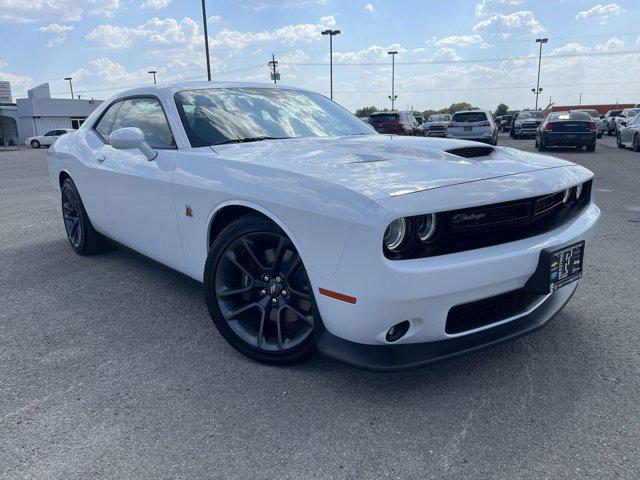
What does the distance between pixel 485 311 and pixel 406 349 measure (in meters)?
0.42

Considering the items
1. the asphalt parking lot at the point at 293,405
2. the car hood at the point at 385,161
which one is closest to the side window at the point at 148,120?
the car hood at the point at 385,161

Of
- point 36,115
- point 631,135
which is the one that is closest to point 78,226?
point 631,135

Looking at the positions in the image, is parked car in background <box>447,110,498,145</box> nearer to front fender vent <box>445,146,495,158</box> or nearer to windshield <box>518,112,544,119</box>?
windshield <box>518,112,544,119</box>

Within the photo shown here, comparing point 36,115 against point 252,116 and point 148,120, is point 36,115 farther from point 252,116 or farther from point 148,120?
point 252,116

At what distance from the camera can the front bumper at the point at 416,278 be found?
2006 millimetres

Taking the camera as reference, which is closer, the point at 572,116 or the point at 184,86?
the point at 184,86

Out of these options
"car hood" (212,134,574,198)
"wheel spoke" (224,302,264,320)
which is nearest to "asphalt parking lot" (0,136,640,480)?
"wheel spoke" (224,302,264,320)

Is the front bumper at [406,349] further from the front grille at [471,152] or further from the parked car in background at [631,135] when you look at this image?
the parked car in background at [631,135]

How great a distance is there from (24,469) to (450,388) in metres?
1.80

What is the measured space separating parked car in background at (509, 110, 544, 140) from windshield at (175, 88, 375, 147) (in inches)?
1000

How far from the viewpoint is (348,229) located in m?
2.03

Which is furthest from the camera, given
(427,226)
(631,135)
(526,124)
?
(526,124)

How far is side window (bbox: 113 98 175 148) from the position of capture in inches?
131

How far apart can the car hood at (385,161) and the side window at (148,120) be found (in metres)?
0.50
